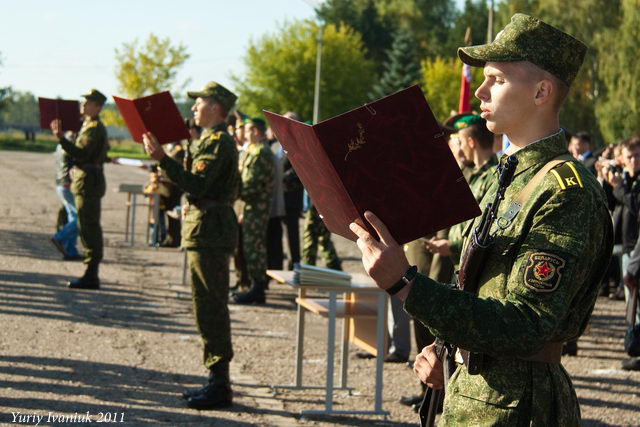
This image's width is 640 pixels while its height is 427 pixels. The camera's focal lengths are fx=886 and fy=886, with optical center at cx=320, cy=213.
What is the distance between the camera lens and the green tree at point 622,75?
4241 cm

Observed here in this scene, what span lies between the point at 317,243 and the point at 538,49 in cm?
948

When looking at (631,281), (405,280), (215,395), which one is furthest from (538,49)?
(631,281)

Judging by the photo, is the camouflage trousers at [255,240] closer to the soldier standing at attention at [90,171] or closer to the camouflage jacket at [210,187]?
the soldier standing at attention at [90,171]

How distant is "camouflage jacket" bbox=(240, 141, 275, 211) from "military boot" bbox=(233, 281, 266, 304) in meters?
0.94

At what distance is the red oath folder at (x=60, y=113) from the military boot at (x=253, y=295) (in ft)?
9.73

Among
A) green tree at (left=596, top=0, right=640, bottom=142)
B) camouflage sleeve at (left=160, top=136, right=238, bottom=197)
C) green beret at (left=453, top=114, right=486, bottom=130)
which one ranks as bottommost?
camouflage sleeve at (left=160, top=136, right=238, bottom=197)

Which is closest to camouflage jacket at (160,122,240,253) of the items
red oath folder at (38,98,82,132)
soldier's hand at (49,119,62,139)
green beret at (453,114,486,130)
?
green beret at (453,114,486,130)

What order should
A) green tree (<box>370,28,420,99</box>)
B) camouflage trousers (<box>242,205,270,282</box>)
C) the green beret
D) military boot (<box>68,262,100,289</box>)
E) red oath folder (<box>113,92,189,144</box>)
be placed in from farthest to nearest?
green tree (<box>370,28,420,99</box>), military boot (<box>68,262,100,289</box>), camouflage trousers (<box>242,205,270,282</box>), red oath folder (<box>113,92,189,144</box>), the green beret

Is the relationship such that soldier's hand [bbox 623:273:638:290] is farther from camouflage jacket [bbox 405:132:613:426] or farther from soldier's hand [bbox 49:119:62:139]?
soldier's hand [bbox 49:119:62:139]

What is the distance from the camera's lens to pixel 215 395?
6.14 metres

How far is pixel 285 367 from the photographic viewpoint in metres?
7.54

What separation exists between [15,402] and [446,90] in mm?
61563

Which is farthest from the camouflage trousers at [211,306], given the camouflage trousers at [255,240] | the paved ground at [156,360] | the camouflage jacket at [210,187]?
the camouflage trousers at [255,240]

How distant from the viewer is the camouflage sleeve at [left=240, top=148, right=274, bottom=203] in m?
10.8
